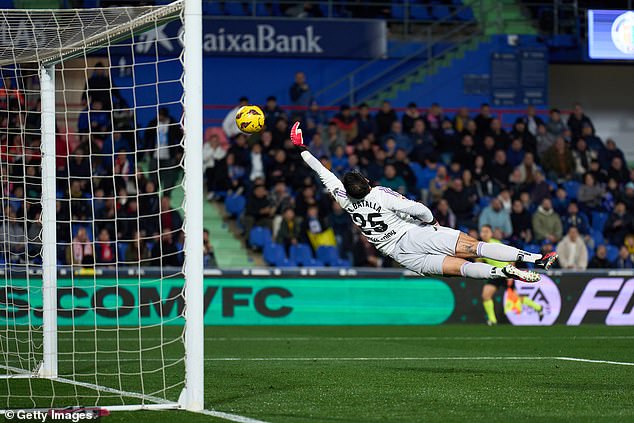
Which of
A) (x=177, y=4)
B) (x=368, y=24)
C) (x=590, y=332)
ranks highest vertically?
(x=368, y=24)

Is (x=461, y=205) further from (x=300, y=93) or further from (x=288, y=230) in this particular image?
(x=300, y=93)

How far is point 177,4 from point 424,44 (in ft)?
64.9

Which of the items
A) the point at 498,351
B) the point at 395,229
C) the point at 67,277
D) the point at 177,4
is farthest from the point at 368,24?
the point at 177,4

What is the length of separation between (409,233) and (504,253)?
49.1 inches

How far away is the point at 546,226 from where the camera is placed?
23.8 m

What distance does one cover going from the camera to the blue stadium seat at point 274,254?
75.1 feet

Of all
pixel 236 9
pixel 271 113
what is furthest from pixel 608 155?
pixel 236 9

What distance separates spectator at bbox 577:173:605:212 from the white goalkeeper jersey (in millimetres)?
13336

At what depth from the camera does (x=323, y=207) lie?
2381 cm

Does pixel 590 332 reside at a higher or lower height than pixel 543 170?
lower

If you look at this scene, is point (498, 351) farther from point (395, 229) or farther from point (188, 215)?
point (188, 215)

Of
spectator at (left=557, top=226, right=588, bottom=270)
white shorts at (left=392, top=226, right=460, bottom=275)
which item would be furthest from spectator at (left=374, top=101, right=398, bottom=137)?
white shorts at (left=392, top=226, right=460, bottom=275)

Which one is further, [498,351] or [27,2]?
[27,2]

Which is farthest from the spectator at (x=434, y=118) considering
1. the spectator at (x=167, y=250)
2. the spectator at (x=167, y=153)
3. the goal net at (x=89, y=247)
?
the goal net at (x=89, y=247)
